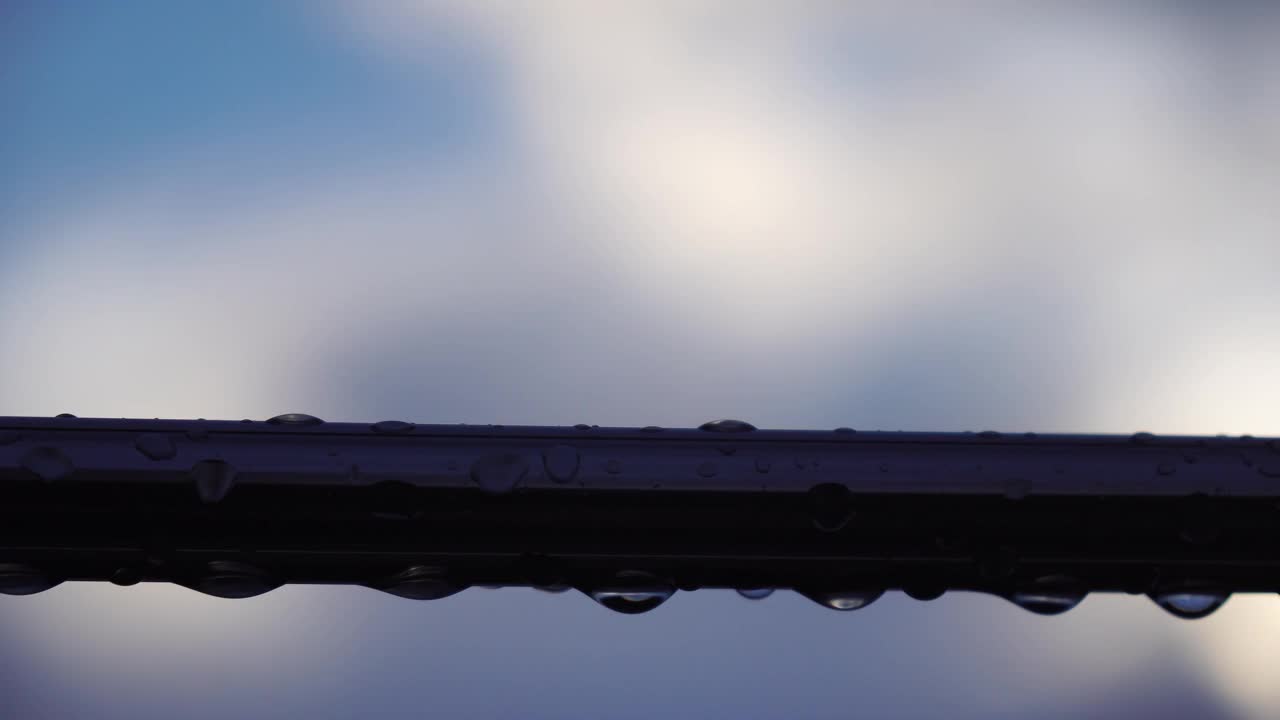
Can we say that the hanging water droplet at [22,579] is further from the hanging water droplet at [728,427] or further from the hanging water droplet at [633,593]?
the hanging water droplet at [728,427]

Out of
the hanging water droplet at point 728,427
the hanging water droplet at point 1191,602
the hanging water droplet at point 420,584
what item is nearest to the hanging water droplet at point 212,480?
the hanging water droplet at point 420,584

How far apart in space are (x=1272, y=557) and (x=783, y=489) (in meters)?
0.48

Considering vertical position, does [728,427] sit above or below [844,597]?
above

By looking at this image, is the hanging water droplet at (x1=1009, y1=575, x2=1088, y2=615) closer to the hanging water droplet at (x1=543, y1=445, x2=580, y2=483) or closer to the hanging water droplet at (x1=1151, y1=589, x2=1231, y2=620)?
the hanging water droplet at (x1=1151, y1=589, x2=1231, y2=620)

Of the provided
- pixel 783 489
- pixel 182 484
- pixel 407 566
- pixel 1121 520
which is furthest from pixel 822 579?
pixel 182 484

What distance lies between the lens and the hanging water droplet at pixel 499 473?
2.20 ft

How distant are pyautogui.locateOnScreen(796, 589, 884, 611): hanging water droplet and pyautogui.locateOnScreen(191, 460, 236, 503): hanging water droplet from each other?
0.52 metres

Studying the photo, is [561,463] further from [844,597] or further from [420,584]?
[844,597]

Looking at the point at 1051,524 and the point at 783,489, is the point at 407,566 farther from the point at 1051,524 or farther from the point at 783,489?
the point at 1051,524

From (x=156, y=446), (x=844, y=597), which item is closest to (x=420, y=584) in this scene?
(x=156, y=446)

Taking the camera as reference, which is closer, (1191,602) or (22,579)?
(22,579)

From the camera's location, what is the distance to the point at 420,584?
72cm

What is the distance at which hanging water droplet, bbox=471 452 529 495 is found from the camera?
2.20 feet

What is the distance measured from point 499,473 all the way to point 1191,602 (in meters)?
0.69
